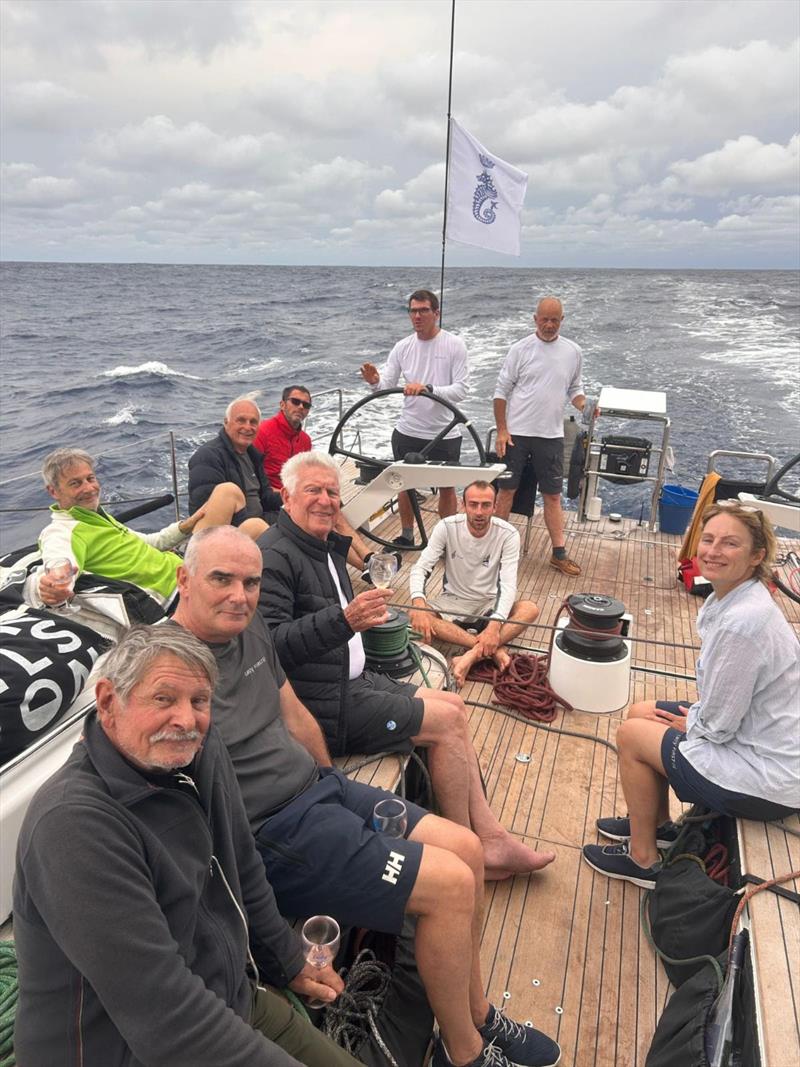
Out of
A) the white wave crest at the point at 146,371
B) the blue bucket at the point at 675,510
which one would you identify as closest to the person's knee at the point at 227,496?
the blue bucket at the point at 675,510

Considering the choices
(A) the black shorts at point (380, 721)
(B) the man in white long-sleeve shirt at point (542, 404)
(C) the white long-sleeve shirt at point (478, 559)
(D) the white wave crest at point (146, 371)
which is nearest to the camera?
(A) the black shorts at point (380, 721)

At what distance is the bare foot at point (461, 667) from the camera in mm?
3146

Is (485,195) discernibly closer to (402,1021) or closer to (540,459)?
(540,459)

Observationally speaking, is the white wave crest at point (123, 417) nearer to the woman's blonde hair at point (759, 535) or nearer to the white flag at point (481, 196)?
the white flag at point (481, 196)

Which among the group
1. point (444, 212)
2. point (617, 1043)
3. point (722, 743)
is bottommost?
point (617, 1043)

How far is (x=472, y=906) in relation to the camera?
4.98 feet

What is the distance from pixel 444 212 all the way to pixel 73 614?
3.62m

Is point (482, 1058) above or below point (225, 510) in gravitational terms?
below

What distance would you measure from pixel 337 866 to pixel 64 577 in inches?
45.3

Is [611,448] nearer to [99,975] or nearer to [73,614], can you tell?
[73,614]

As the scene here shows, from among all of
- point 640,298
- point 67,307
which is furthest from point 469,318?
point 67,307

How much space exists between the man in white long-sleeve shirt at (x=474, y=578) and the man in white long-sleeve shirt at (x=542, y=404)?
110cm

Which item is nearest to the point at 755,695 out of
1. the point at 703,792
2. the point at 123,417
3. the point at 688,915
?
the point at 703,792

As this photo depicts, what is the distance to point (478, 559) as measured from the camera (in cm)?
334
